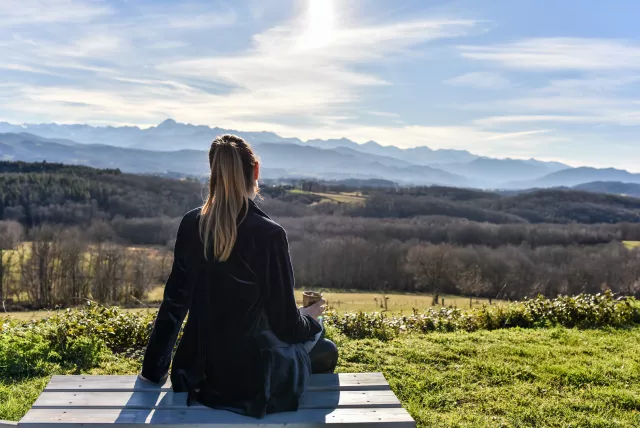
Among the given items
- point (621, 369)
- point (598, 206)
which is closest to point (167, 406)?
point (621, 369)

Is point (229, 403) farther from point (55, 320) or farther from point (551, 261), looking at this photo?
point (551, 261)

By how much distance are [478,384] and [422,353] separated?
1.08 m

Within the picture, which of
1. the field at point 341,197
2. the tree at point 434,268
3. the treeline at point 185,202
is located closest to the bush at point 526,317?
Answer: the tree at point 434,268

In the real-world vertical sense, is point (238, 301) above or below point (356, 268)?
above

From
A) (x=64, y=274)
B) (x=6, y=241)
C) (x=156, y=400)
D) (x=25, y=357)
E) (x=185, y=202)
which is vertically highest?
(x=156, y=400)

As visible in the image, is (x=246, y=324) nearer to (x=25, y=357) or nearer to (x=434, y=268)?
(x=25, y=357)

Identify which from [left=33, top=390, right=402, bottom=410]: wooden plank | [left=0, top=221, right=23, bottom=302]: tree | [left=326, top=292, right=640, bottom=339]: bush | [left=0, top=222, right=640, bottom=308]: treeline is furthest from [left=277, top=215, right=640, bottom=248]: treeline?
[left=33, top=390, right=402, bottom=410]: wooden plank

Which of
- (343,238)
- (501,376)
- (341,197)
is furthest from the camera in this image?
(341,197)

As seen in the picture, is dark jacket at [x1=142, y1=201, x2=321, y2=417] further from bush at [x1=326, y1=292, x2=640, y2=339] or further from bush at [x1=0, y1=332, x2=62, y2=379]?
bush at [x1=326, y1=292, x2=640, y2=339]

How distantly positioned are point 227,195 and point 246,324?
0.80 m

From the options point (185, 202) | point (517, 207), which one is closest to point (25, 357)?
point (185, 202)

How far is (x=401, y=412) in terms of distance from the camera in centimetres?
Result: 316

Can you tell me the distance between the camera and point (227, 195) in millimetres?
2996

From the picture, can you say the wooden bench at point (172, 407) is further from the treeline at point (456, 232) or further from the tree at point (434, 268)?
the treeline at point (456, 232)
